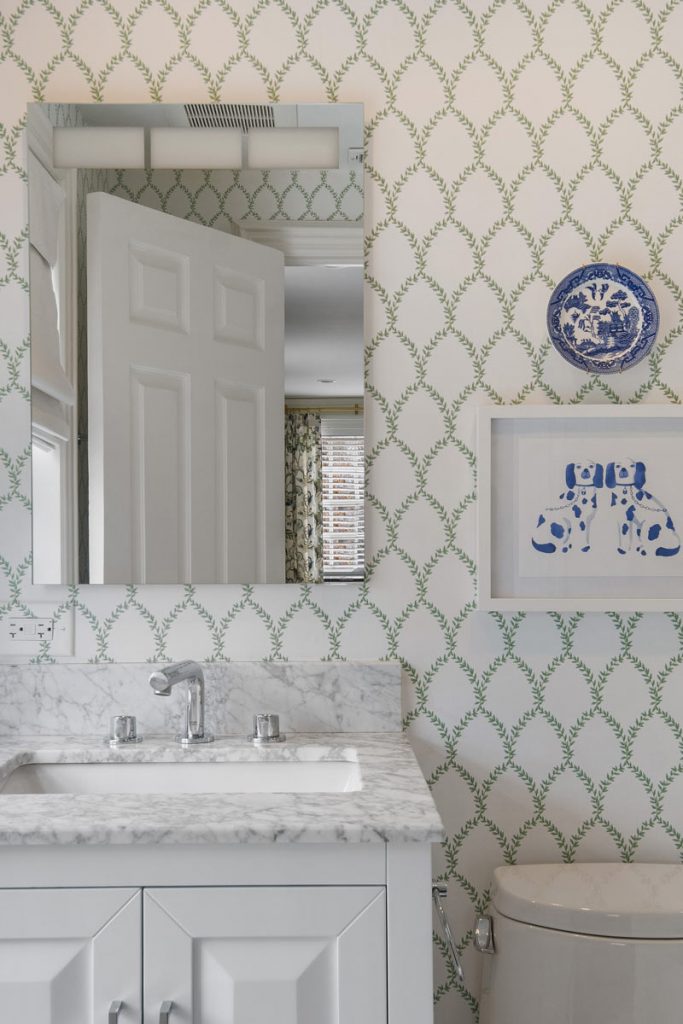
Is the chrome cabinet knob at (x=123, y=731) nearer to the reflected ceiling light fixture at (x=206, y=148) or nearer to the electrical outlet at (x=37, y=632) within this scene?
the electrical outlet at (x=37, y=632)

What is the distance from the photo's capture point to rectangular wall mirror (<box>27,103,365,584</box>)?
1705mm

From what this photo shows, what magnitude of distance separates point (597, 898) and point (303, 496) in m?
0.82

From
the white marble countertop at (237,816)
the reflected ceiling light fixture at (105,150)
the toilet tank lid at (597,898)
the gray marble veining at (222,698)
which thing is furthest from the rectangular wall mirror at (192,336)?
the toilet tank lid at (597,898)

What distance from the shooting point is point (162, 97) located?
175cm

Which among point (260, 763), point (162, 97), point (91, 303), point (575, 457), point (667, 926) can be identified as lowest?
point (667, 926)

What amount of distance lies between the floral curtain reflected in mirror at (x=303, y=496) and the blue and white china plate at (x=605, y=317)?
1.58ft

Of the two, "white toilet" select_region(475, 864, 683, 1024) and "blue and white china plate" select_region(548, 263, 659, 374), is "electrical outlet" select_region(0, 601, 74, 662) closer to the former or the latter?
A: "white toilet" select_region(475, 864, 683, 1024)

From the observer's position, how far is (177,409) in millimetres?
1710

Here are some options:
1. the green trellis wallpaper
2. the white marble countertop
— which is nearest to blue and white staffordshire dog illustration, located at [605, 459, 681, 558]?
the green trellis wallpaper

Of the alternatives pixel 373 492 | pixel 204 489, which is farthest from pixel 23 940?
pixel 373 492

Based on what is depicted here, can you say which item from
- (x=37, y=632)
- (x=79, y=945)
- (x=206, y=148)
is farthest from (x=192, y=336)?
(x=79, y=945)

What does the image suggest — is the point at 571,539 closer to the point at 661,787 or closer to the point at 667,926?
the point at 661,787

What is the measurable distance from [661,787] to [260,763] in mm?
741

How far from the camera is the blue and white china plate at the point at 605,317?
1.71 metres
